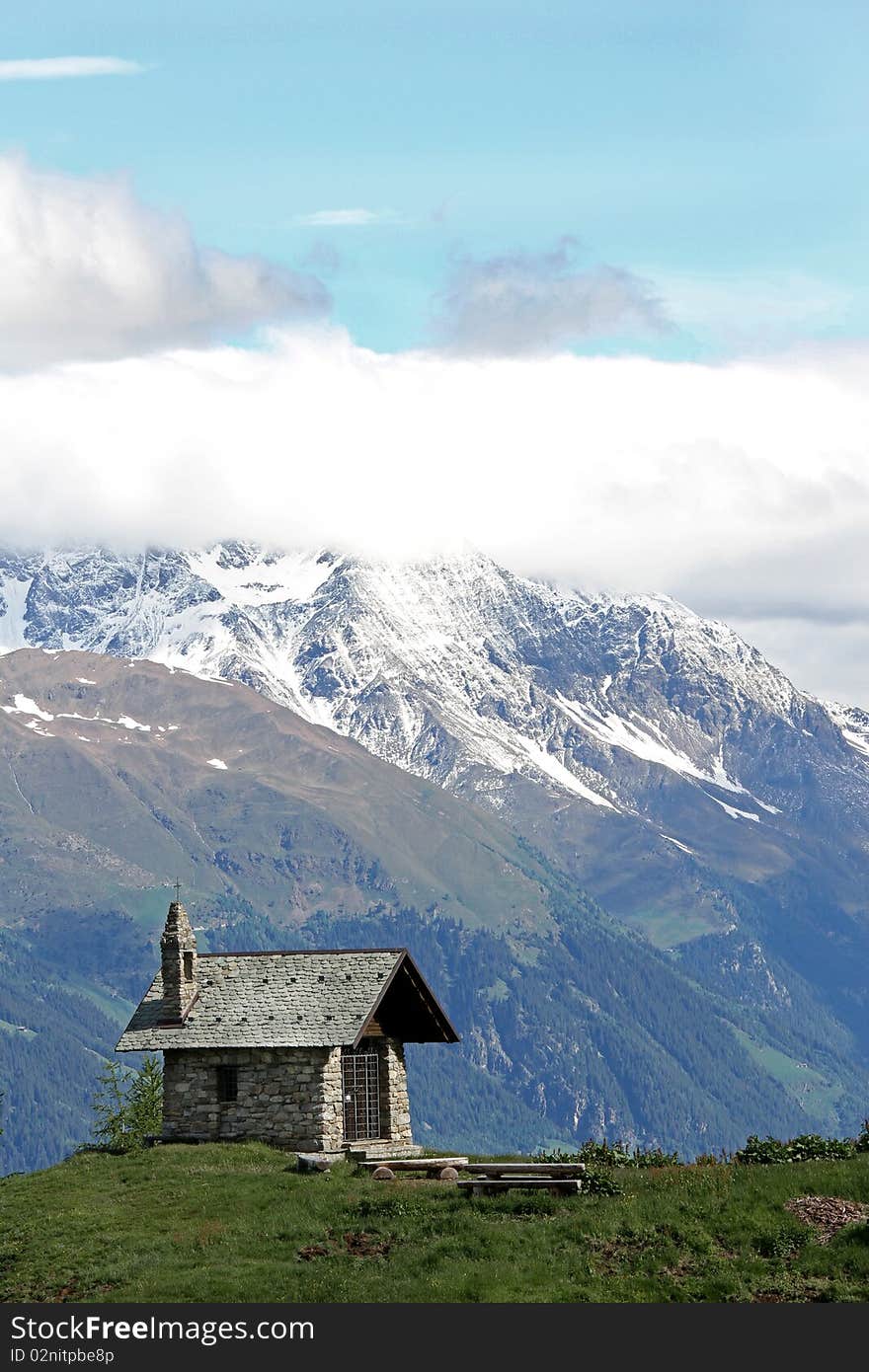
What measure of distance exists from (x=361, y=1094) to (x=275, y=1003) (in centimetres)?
528

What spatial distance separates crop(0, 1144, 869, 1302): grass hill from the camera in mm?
52219

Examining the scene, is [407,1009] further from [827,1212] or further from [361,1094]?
[827,1212]

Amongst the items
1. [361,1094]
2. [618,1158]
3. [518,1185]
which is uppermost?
[361,1094]

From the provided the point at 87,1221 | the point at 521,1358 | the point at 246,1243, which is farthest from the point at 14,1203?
the point at 521,1358

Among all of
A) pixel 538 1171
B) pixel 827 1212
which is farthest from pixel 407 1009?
pixel 827 1212

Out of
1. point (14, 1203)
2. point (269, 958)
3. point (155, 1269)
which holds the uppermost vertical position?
point (269, 958)

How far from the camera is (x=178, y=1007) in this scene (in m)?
85.6

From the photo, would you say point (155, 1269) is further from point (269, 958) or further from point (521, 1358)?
point (269, 958)

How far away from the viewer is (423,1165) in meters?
70.1

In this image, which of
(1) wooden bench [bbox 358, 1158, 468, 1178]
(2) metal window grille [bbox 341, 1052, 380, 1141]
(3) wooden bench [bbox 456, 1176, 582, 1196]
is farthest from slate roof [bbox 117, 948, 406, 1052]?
(3) wooden bench [bbox 456, 1176, 582, 1196]

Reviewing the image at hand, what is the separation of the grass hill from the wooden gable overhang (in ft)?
56.6

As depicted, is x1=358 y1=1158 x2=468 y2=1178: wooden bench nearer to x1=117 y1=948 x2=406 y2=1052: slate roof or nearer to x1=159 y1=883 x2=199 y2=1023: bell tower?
x1=117 y1=948 x2=406 y2=1052: slate roof

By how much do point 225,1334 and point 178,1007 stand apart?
123 ft

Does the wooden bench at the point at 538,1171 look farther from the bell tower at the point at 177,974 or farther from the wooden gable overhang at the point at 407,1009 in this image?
the bell tower at the point at 177,974
